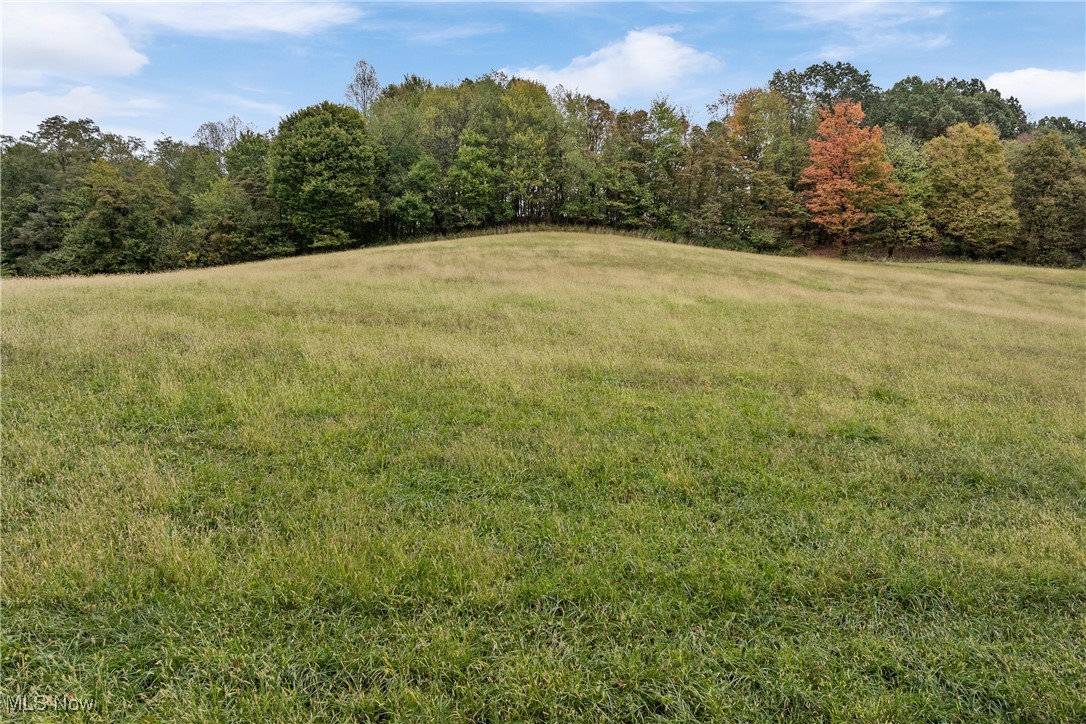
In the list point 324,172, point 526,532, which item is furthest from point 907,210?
point 526,532

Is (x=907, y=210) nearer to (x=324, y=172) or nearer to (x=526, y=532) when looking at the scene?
(x=324, y=172)

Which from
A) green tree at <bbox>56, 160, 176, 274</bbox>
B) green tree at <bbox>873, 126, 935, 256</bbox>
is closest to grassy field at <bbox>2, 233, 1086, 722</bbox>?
green tree at <bbox>873, 126, 935, 256</bbox>

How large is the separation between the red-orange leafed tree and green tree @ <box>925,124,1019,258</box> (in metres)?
4.47

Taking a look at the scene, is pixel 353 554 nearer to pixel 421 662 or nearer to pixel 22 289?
pixel 421 662

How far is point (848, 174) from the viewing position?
45.3 metres

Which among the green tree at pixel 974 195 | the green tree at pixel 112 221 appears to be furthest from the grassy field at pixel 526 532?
the green tree at pixel 112 221

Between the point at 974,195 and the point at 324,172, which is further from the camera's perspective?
the point at 974,195

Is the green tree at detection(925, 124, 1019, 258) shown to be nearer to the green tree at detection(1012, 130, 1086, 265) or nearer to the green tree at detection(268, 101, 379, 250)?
the green tree at detection(1012, 130, 1086, 265)

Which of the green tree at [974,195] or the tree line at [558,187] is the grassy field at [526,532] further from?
the green tree at [974,195]

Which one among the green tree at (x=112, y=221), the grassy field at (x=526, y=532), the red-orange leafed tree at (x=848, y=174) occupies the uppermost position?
the red-orange leafed tree at (x=848, y=174)

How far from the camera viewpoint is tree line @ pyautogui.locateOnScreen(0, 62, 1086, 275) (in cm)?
4434

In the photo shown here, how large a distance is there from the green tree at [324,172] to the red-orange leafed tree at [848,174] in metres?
40.8

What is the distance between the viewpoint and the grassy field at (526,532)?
3162 mm

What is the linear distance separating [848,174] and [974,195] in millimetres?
10753
